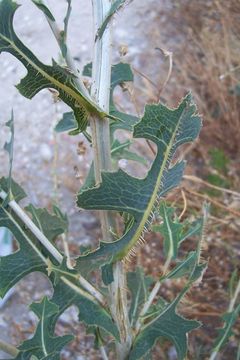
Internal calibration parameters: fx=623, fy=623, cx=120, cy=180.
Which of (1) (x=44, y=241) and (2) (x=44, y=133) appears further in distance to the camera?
(2) (x=44, y=133)

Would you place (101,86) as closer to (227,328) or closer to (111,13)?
(111,13)

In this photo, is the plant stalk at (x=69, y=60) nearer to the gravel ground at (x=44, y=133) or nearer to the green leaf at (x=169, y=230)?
the green leaf at (x=169, y=230)

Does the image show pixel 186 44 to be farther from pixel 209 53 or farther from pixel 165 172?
pixel 165 172

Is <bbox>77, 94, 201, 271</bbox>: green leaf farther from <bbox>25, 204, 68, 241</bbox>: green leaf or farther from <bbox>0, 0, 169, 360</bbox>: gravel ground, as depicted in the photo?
<bbox>0, 0, 169, 360</bbox>: gravel ground

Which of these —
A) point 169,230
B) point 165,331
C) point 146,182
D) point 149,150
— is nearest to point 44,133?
point 149,150

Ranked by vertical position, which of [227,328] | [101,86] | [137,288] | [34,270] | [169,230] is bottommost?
[227,328]
